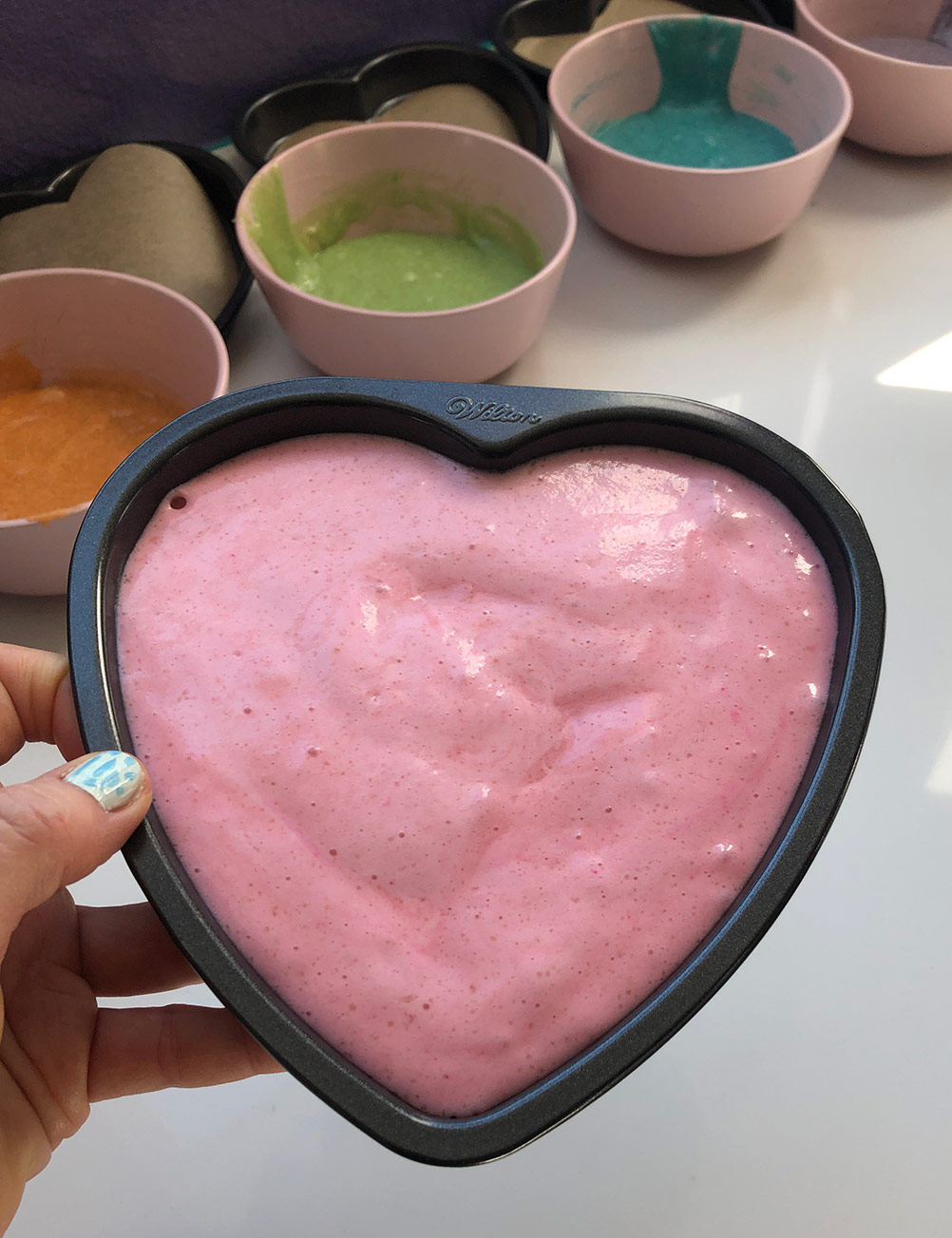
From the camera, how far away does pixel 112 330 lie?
1031mm

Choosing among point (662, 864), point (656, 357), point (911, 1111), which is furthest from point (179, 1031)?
point (656, 357)

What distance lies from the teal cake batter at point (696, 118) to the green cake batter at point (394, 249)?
266mm

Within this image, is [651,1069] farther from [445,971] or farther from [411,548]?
[411,548]

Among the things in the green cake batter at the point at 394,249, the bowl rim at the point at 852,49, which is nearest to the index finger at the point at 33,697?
the green cake batter at the point at 394,249

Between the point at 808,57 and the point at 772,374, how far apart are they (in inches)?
16.7

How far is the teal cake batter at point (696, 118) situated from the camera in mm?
1292

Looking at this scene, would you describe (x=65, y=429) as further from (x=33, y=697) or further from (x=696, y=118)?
(x=696, y=118)

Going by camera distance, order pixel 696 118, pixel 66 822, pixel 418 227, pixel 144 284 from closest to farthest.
Answer: pixel 66 822, pixel 144 284, pixel 418 227, pixel 696 118

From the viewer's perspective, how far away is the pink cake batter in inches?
21.4

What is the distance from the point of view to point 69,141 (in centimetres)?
119

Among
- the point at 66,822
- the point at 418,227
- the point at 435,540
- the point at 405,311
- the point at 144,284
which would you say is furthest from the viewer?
the point at 418,227

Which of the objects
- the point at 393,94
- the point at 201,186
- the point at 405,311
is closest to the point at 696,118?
the point at 393,94

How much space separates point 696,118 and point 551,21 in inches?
10.5

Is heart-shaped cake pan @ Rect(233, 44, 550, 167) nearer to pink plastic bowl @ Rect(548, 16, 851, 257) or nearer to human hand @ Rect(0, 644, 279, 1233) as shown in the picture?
pink plastic bowl @ Rect(548, 16, 851, 257)
